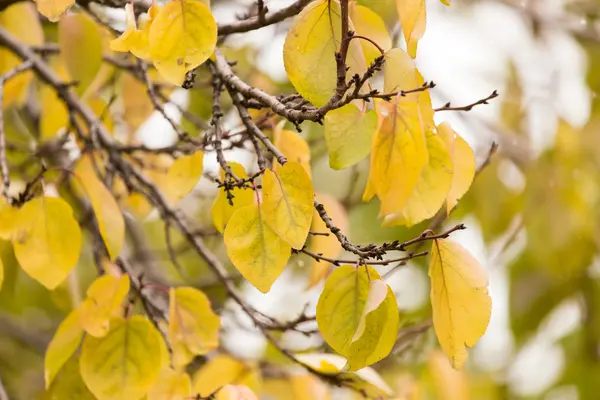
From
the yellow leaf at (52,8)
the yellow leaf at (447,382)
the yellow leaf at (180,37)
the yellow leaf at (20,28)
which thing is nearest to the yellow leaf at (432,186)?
the yellow leaf at (180,37)

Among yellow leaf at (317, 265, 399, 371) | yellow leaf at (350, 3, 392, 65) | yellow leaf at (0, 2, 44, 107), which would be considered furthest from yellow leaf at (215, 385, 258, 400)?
yellow leaf at (0, 2, 44, 107)

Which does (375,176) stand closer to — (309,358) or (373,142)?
(373,142)

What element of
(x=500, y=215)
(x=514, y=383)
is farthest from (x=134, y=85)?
(x=514, y=383)

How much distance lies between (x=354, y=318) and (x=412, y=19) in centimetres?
26

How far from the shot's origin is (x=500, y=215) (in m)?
1.87

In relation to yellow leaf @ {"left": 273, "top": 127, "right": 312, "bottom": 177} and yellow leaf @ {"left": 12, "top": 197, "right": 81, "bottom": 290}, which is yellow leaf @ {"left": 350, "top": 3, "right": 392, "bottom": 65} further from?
yellow leaf @ {"left": 12, "top": 197, "right": 81, "bottom": 290}

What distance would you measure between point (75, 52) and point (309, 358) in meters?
0.53

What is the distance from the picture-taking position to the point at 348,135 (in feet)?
2.35

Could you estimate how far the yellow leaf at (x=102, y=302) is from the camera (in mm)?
851

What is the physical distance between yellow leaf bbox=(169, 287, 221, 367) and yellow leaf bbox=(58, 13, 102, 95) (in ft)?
1.27

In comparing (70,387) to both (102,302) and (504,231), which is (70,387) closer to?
(102,302)

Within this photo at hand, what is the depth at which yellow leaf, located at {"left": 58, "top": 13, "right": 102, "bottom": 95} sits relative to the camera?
1111mm

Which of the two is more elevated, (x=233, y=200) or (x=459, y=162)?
(x=459, y=162)

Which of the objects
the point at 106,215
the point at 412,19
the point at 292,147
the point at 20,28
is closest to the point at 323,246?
the point at 292,147
